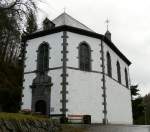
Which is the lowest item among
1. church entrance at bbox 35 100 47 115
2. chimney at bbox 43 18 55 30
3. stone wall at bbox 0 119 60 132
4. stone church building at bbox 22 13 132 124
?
stone wall at bbox 0 119 60 132

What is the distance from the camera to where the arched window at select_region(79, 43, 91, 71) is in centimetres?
2634

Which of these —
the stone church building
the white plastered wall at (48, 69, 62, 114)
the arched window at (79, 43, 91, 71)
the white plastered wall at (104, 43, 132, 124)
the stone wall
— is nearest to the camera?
the stone wall

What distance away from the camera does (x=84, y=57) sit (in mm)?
26703

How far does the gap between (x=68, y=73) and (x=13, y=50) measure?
900 inches

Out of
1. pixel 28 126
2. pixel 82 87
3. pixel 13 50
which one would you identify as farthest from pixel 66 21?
pixel 13 50

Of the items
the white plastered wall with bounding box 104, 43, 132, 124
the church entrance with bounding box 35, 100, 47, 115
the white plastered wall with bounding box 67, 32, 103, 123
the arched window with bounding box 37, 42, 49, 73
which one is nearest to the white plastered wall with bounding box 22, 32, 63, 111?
the arched window with bounding box 37, 42, 49, 73

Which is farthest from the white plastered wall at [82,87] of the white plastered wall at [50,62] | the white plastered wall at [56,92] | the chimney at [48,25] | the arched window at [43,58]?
the arched window at [43,58]

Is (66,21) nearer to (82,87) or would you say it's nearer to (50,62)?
(50,62)

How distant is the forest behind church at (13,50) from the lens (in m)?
16.4

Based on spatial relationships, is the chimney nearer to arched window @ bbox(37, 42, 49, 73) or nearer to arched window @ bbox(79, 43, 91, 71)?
arched window @ bbox(37, 42, 49, 73)

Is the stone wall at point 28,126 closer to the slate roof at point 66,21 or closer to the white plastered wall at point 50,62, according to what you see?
the white plastered wall at point 50,62

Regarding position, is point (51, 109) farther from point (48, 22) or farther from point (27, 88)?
point (48, 22)

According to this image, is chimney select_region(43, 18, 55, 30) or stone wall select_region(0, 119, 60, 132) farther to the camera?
chimney select_region(43, 18, 55, 30)

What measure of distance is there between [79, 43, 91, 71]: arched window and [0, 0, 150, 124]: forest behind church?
18.6 feet
